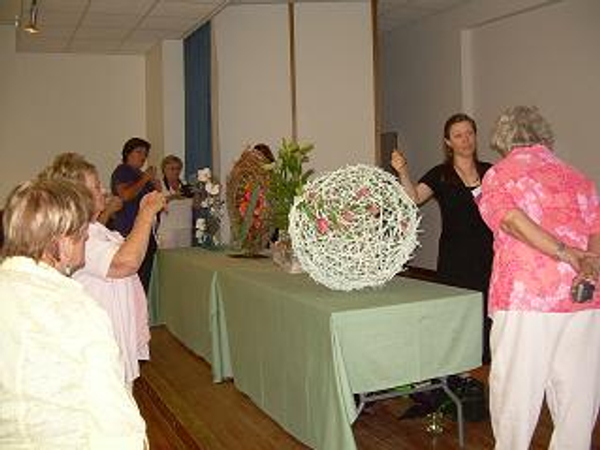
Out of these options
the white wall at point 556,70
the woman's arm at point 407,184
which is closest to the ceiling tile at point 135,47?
the white wall at point 556,70

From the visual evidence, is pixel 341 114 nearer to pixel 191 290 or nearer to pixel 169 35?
pixel 169 35

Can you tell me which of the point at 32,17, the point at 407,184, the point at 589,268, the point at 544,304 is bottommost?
the point at 544,304

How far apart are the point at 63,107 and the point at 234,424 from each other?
501cm

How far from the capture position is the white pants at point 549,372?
2078 millimetres

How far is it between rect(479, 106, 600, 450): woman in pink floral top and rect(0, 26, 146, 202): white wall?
5894 millimetres

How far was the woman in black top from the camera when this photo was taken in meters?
3.03

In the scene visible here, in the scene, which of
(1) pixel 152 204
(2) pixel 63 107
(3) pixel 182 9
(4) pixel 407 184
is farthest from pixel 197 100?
Result: (1) pixel 152 204

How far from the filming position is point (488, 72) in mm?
6375

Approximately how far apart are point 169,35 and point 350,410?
5.08m

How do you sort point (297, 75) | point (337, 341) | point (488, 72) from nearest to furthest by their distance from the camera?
point (337, 341), point (297, 75), point (488, 72)

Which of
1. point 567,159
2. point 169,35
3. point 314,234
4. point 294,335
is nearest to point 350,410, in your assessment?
point 294,335

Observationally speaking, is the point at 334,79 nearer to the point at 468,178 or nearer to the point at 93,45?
the point at 93,45

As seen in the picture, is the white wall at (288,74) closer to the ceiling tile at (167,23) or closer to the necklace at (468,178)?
the ceiling tile at (167,23)

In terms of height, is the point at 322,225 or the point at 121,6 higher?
the point at 121,6
